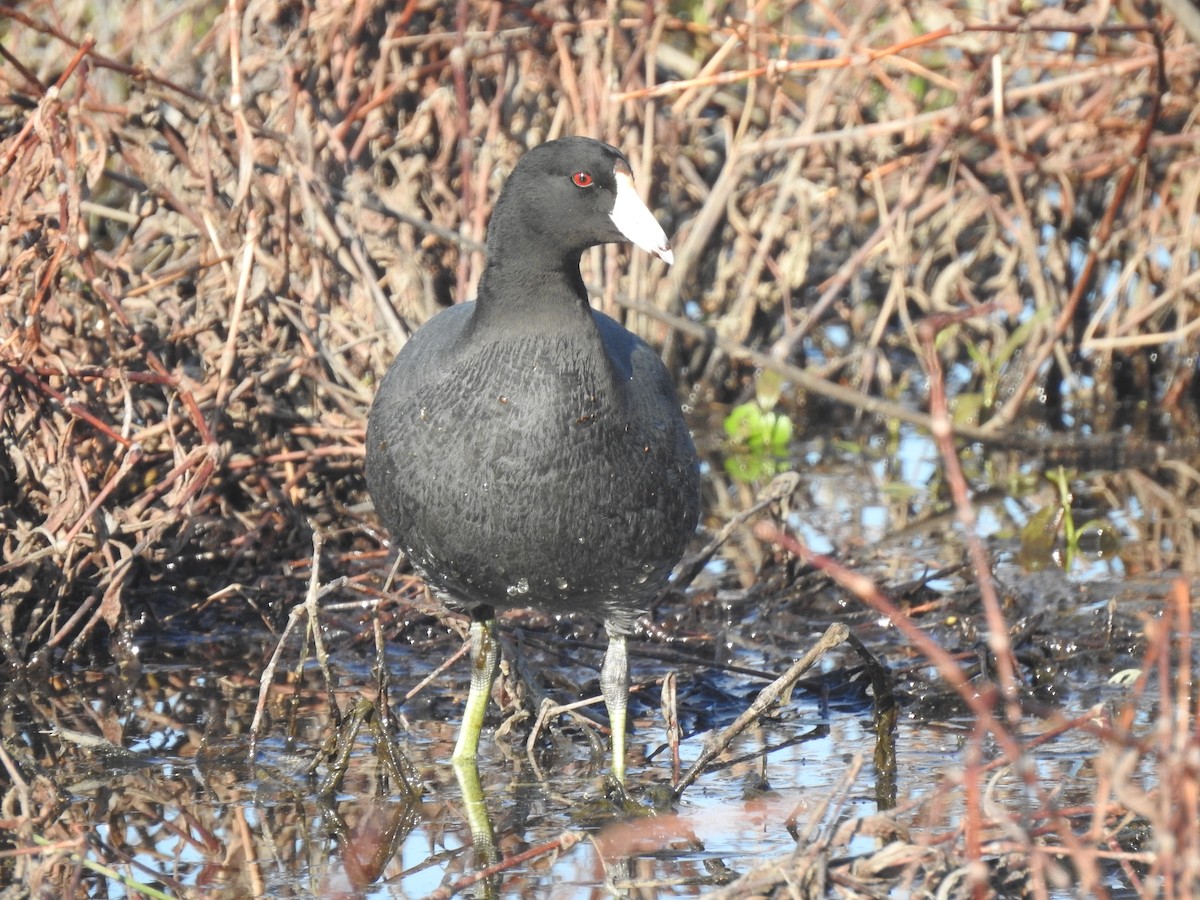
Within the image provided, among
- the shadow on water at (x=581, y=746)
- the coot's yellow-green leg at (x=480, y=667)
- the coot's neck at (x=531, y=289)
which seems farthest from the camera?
the coot's yellow-green leg at (x=480, y=667)

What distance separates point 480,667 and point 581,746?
0.93 feet

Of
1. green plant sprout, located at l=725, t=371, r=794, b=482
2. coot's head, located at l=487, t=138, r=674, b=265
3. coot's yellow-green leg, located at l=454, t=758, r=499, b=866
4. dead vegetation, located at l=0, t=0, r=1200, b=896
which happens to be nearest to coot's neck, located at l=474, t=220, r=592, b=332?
coot's head, located at l=487, t=138, r=674, b=265

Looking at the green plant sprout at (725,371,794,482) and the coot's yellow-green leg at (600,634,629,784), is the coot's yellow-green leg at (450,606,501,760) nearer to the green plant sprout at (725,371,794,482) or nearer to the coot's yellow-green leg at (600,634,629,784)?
the coot's yellow-green leg at (600,634,629,784)

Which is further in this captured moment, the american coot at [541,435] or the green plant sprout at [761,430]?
the green plant sprout at [761,430]

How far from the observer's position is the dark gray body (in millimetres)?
3143

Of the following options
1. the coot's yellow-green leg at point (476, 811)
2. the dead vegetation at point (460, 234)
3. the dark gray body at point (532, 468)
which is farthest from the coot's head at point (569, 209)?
the coot's yellow-green leg at point (476, 811)

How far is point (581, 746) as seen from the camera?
369 centimetres

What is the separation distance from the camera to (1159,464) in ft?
19.4

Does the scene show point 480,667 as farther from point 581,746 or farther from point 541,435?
point 541,435

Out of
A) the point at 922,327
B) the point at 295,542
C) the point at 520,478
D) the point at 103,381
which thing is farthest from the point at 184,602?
the point at 922,327

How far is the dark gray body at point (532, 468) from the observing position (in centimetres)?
314

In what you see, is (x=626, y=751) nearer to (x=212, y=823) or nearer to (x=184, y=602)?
(x=212, y=823)

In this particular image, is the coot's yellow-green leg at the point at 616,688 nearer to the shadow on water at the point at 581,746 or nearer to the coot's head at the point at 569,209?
the shadow on water at the point at 581,746

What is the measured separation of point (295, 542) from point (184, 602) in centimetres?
35
